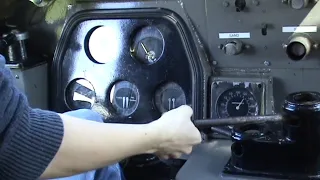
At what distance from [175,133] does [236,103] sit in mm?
645

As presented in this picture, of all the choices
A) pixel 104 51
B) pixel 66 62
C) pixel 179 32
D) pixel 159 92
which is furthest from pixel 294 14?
pixel 66 62

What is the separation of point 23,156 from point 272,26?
105 centimetres

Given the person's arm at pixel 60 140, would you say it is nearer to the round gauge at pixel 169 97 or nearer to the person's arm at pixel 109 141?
the person's arm at pixel 109 141

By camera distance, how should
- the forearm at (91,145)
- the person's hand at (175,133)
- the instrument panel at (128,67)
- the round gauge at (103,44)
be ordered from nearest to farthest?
the forearm at (91,145) → the person's hand at (175,133) → the instrument panel at (128,67) → the round gauge at (103,44)

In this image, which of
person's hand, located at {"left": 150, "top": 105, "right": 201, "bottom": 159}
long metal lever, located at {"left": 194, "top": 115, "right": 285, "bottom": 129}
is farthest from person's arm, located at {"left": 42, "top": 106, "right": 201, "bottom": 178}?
long metal lever, located at {"left": 194, "top": 115, "right": 285, "bottom": 129}

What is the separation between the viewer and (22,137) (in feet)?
3.02

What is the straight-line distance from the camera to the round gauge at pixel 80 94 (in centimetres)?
200

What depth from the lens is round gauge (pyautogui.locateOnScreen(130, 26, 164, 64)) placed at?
1.88 metres

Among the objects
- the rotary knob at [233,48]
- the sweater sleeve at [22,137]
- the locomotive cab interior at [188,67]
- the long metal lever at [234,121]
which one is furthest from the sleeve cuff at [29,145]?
the rotary knob at [233,48]

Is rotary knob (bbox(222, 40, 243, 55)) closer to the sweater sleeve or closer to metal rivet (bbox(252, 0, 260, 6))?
metal rivet (bbox(252, 0, 260, 6))

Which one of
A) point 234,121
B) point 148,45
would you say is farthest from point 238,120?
point 148,45

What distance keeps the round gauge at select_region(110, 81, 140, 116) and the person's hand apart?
2.22ft

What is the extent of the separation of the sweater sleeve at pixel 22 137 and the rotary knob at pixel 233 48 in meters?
0.88

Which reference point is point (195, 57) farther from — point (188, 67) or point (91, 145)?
point (91, 145)
